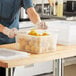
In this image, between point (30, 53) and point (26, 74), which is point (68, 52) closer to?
point (30, 53)

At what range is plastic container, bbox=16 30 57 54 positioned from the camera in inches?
76.7

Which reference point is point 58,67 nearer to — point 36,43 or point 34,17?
point 36,43

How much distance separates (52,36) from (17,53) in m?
0.28

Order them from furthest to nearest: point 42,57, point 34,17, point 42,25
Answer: point 34,17 < point 42,25 < point 42,57

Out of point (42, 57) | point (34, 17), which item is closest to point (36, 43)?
point (42, 57)

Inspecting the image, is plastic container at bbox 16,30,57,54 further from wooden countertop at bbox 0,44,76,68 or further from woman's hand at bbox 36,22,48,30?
woman's hand at bbox 36,22,48,30

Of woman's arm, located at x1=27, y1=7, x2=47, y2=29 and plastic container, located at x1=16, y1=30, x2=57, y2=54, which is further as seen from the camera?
woman's arm, located at x1=27, y1=7, x2=47, y2=29

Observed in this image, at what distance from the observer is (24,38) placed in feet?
6.57

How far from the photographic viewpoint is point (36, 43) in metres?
1.95

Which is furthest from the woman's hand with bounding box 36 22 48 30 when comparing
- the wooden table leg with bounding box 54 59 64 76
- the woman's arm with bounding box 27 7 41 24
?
the wooden table leg with bounding box 54 59 64 76

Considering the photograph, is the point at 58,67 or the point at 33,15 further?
the point at 33,15

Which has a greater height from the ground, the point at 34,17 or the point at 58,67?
the point at 34,17

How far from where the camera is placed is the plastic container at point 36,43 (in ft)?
6.39

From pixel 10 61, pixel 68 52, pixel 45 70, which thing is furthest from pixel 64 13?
pixel 10 61
